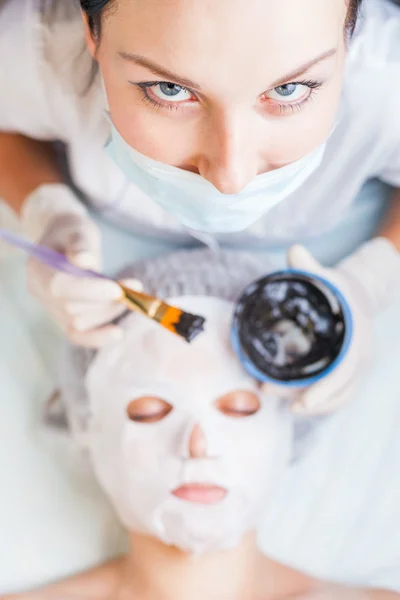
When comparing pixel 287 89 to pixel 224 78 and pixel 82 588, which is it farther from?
pixel 82 588

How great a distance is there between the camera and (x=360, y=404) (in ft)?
4.13

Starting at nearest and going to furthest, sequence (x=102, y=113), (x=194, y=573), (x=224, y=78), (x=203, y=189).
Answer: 1. (x=224, y=78)
2. (x=203, y=189)
3. (x=102, y=113)
4. (x=194, y=573)

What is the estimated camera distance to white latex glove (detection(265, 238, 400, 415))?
41.7 inches

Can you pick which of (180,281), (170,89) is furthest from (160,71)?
(180,281)

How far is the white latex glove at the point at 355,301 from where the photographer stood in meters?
1.06

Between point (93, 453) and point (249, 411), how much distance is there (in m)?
0.27

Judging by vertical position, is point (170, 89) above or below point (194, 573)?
above

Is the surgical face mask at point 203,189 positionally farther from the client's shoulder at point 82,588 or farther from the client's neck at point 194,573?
the client's shoulder at point 82,588

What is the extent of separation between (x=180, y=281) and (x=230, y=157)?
406 mm

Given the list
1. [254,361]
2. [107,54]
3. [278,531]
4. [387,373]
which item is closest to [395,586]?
[278,531]

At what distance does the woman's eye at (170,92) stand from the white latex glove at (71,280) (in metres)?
0.31

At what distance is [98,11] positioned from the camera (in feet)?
2.39

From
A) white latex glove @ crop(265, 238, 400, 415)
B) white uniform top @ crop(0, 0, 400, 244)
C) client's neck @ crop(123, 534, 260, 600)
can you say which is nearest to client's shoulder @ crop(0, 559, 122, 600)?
client's neck @ crop(123, 534, 260, 600)

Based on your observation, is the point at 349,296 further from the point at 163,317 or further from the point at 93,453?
the point at 93,453
